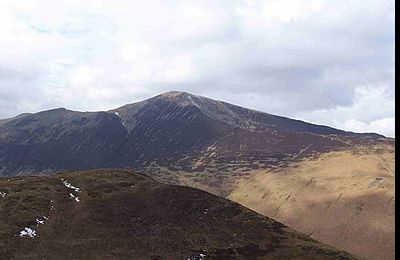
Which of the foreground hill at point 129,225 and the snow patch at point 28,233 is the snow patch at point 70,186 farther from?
the snow patch at point 28,233

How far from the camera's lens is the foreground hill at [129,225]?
8875 cm

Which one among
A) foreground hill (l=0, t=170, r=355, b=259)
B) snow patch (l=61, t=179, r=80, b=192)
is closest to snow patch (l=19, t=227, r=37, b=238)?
foreground hill (l=0, t=170, r=355, b=259)

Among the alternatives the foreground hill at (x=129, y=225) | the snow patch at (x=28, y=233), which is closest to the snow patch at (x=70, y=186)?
the foreground hill at (x=129, y=225)

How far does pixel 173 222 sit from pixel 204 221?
5.70 meters

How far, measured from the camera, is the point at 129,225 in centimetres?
9956

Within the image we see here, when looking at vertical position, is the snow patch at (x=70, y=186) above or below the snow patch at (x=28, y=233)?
above

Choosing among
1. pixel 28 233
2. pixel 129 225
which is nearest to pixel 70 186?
pixel 129 225

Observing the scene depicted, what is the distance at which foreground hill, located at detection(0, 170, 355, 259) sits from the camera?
88.8m

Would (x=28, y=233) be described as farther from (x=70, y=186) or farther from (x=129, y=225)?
(x=70, y=186)

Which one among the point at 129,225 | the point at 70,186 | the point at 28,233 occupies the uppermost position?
the point at 70,186

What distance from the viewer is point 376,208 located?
185125 millimetres

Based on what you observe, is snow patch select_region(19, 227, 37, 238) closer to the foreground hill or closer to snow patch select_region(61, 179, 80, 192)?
the foreground hill

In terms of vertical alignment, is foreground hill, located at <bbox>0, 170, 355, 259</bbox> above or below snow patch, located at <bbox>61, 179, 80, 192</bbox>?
below
